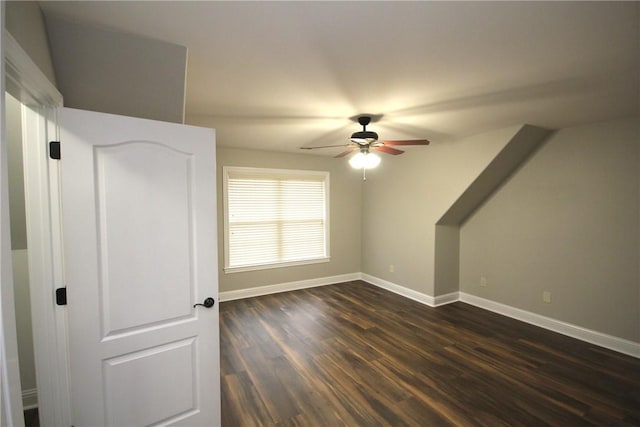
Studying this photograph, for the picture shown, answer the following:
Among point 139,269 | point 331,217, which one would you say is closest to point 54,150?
point 139,269

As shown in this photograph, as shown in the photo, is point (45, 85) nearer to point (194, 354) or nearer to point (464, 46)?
point (194, 354)

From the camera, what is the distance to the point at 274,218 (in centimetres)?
484

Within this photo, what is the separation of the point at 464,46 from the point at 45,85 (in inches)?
78.4

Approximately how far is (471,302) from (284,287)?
2902mm

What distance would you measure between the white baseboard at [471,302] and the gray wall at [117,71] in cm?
339

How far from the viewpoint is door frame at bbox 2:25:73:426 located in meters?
1.32

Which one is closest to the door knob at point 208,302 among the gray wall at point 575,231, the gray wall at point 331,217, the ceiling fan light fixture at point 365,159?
the ceiling fan light fixture at point 365,159

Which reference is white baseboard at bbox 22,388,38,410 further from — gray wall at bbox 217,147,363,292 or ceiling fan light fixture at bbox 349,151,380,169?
ceiling fan light fixture at bbox 349,151,380,169

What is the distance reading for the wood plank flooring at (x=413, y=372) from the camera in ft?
6.86

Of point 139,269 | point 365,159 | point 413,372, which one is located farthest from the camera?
point 365,159

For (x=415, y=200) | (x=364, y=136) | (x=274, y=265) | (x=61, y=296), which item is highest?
(x=364, y=136)

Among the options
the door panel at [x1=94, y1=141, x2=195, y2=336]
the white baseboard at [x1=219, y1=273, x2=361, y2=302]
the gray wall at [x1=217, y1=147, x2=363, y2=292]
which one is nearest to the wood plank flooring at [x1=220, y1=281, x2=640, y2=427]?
the white baseboard at [x1=219, y1=273, x2=361, y2=302]

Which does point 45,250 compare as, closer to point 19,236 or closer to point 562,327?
point 19,236

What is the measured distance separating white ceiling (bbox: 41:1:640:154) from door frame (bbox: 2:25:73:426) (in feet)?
1.64
